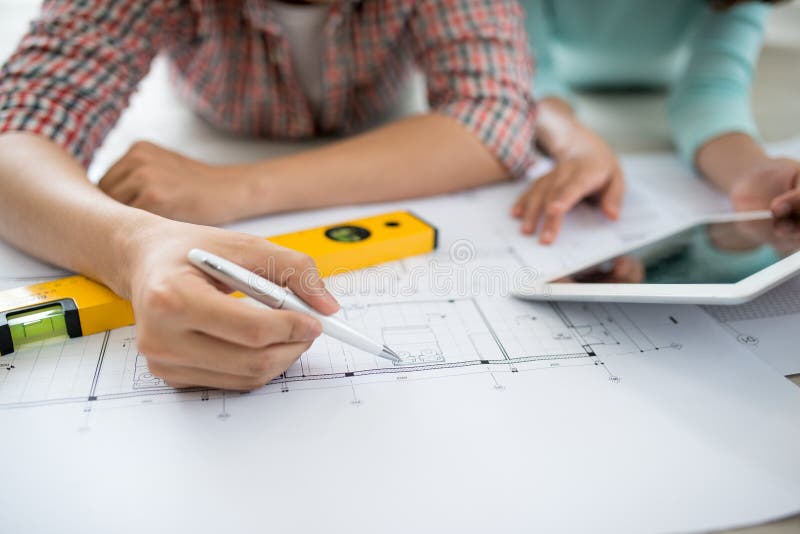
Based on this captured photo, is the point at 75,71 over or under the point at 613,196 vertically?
over

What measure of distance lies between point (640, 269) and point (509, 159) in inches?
10.7

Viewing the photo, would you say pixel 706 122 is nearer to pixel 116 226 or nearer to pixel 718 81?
pixel 718 81

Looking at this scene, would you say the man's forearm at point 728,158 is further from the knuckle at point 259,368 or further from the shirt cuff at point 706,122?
the knuckle at point 259,368

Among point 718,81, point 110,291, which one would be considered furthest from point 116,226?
point 718,81

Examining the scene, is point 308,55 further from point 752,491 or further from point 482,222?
point 752,491

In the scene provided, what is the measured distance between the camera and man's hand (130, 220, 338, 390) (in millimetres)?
363

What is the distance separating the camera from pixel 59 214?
0.51m

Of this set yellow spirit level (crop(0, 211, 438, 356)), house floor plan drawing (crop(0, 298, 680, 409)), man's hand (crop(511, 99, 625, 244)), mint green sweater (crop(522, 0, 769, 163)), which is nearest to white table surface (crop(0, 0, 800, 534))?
mint green sweater (crop(522, 0, 769, 163))

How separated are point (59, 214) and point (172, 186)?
11 centimetres

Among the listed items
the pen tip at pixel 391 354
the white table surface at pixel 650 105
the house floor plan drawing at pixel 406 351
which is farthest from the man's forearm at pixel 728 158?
the pen tip at pixel 391 354

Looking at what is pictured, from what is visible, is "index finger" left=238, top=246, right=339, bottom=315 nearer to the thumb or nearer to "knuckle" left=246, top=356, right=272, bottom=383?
"knuckle" left=246, top=356, right=272, bottom=383

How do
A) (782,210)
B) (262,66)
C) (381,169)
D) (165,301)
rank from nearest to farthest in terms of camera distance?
(165,301) < (782,210) < (381,169) < (262,66)

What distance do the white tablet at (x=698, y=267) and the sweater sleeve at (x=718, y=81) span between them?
0.27m

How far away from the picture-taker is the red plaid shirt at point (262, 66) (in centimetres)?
63
